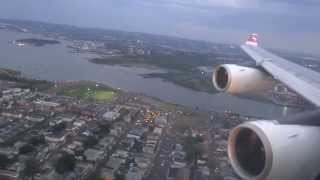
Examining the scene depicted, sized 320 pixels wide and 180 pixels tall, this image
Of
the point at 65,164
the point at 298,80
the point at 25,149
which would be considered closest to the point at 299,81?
the point at 298,80

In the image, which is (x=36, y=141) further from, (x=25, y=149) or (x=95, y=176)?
(x=95, y=176)

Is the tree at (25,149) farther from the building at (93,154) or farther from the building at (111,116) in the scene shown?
the building at (111,116)

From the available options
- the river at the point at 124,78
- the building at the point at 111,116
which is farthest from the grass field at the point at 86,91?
the building at the point at 111,116

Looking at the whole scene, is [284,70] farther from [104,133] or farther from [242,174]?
[104,133]

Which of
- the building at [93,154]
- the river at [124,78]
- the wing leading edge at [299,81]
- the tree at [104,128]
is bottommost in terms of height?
the river at [124,78]

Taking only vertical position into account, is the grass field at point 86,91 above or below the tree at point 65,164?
below
